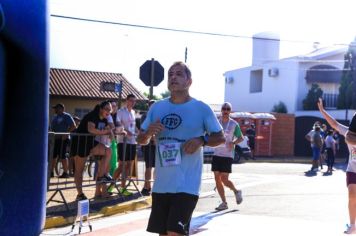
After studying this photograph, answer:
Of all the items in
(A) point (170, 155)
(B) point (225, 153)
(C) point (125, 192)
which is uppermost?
(A) point (170, 155)

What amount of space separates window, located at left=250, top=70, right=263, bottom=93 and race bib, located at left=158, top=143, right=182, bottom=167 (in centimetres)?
4064

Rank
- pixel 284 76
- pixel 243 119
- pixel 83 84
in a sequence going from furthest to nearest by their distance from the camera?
1. pixel 284 76
2. pixel 83 84
3. pixel 243 119

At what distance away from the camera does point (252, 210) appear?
9.76 meters

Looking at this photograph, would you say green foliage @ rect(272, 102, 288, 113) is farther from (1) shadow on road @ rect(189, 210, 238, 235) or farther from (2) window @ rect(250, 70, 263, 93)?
(1) shadow on road @ rect(189, 210, 238, 235)

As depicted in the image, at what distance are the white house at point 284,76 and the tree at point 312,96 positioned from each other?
1.19m

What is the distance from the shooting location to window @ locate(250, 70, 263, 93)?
44759 mm

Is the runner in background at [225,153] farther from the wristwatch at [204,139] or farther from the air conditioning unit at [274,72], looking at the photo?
the air conditioning unit at [274,72]

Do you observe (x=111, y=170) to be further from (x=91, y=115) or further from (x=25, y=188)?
(x=25, y=188)

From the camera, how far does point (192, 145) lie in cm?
448

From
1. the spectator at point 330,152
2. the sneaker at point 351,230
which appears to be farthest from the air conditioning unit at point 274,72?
the sneaker at point 351,230

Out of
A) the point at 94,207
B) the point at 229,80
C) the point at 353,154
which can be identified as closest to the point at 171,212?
the point at 353,154

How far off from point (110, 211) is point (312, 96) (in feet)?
99.1

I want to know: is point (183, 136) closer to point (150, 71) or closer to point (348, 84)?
point (150, 71)

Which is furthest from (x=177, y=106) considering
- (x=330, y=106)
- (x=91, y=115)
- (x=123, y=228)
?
(x=330, y=106)
